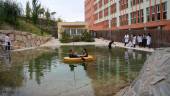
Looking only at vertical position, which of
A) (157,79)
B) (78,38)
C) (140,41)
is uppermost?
(78,38)

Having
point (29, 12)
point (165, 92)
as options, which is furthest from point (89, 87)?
point (29, 12)

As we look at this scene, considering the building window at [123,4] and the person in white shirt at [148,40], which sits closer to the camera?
the person in white shirt at [148,40]

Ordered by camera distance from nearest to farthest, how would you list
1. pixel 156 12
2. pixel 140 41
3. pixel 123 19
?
pixel 156 12 → pixel 140 41 → pixel 123 19

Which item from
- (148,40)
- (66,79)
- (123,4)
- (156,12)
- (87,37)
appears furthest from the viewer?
(87,37)

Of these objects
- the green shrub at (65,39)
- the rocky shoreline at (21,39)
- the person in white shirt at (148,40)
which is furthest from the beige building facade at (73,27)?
the person in white shirt at (148,40)

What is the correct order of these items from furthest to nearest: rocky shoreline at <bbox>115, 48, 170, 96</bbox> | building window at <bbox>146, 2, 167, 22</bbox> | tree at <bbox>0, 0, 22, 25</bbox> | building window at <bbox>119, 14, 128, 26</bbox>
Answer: building window at <bbox>119, 14, 128, 26</bbox> → tree at <bbox>0, 0, 22, 25</bbox> → building window at <bbox>146, 2, 167, 22</bbox> → rocky shoreline at <bbox>115, 48, 170, 96</bbox>

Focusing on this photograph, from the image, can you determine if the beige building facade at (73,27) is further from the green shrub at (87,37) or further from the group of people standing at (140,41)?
the group of people standing at (140,41)

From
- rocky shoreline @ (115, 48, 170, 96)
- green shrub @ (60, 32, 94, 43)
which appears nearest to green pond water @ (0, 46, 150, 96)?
rocky shoreline @ (115, 48, 170, 96)

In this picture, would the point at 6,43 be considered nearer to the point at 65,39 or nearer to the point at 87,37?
the point at 65,39

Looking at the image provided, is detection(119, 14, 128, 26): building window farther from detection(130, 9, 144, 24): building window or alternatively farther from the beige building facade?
the beige building facade

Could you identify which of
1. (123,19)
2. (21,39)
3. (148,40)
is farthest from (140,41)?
(123,19)

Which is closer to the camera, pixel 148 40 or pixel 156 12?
pixel 148 40

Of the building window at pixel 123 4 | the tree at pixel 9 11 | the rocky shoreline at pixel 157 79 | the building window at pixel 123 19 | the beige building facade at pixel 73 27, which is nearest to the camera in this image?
the rocky shoreline at pixel 157 79

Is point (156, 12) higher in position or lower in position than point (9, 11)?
lower
